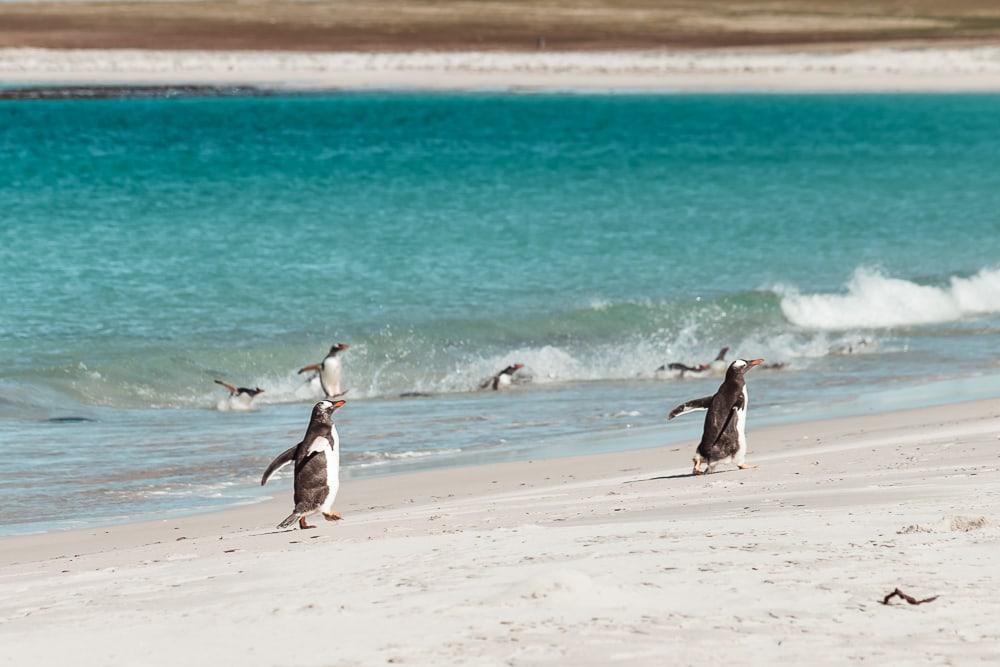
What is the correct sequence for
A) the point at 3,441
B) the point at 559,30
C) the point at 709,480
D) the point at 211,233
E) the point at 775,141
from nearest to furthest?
1. the point at 709,480
2. the point at 3,441
3. the point at 211,233
4. the point at 775,141
5. the point at 559,30

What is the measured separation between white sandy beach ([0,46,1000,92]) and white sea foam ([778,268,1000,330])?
38305 mm

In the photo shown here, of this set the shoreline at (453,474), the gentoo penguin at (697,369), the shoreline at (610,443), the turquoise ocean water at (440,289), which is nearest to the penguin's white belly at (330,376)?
the turquoise ocean water at (440,289)

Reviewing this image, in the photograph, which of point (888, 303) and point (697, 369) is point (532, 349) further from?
point (888, 303)

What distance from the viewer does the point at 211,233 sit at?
2416cm

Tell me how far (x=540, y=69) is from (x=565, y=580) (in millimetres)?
57263

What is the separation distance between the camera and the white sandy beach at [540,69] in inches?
2280

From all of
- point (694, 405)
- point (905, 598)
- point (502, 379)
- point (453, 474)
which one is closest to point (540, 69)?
point (502, 379)

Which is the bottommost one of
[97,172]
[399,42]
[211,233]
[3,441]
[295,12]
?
[3,441]

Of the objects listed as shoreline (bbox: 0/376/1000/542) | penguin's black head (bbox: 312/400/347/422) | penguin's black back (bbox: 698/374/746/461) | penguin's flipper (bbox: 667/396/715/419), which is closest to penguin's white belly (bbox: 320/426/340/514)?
penguin's black head (bbox: 312/400/347/422)

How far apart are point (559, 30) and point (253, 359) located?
194 feet

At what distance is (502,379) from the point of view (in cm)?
1448

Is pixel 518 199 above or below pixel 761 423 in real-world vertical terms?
above

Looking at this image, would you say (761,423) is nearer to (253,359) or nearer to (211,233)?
(253,359)

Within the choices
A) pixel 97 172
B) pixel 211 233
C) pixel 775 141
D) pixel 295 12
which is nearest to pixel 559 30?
pixel 295 12
